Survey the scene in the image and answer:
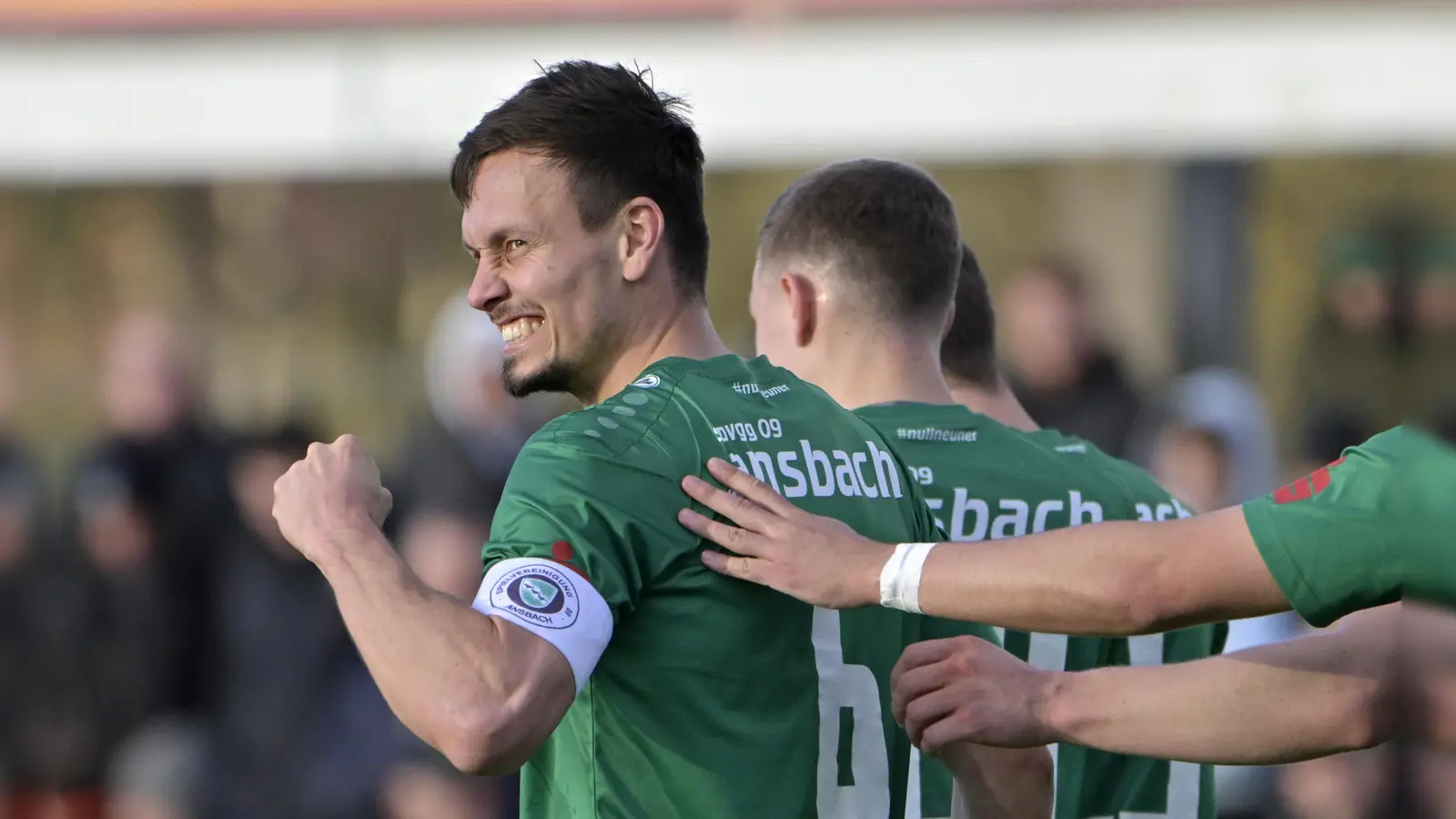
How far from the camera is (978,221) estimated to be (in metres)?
9.57

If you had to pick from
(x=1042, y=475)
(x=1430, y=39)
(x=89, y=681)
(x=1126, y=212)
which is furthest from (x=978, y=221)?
(x=1042, y=475)

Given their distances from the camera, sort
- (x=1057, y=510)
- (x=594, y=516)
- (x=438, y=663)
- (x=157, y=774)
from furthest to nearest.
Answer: (x=157, y=774) → (x=1057, y=510) → (x=594, y=516) → (x=438, y=663)

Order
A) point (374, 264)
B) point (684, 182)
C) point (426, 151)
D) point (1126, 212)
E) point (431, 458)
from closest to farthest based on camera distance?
point (684, 182)
point (431, 458)
point (426, 151)
point (1126, 212)
point (374, 264)

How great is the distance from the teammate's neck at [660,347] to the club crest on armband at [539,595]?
57 cm

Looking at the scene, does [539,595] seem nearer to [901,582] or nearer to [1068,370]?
[901,582]

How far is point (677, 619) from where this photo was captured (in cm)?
293

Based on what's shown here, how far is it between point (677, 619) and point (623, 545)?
0.55 ft

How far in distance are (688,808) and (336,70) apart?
23.3ft

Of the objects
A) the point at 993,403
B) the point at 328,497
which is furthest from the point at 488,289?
the point at 993,403

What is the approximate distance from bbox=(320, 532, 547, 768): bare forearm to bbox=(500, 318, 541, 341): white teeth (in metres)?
0.65

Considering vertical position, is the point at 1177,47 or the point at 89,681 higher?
the point at 1177,47

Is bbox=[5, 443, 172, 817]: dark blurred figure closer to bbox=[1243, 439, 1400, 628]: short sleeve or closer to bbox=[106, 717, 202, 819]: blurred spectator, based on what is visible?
bbox=[106, 717, 202, 819]: blurred spectator

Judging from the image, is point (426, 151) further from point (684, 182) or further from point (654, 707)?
point (654, 707)

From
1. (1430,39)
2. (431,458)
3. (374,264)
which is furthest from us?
(374,264)
